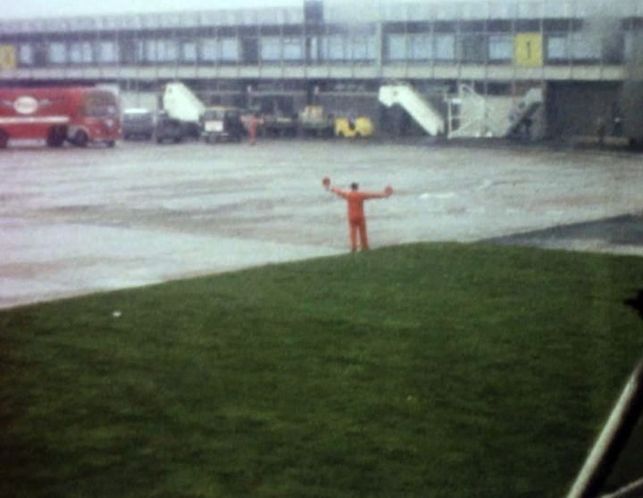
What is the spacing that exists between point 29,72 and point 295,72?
21.1m

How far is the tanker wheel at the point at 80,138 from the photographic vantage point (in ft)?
146

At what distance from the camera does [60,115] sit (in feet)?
140

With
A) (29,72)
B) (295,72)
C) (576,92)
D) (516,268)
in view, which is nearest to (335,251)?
(516,268)

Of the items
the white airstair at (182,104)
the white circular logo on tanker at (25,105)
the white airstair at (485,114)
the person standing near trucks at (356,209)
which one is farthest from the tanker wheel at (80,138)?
the person standing near trucks at (356,209)

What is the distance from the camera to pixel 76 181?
2822 cm

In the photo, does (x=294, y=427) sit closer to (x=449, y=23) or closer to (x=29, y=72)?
(x=29, y=72)

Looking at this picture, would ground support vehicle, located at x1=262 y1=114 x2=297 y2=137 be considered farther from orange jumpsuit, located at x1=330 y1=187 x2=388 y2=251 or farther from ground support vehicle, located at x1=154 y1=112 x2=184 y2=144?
orange jumpsuit, located at x1=330 y1=187 x2=388 y2=251

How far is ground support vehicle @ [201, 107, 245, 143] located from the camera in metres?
50.9

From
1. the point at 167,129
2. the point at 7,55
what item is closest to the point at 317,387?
the point at 7,55

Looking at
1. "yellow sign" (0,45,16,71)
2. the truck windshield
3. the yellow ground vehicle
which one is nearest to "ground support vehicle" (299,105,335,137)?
the yellow ground vehicle

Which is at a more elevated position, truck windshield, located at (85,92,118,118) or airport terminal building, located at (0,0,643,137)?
airport terminal building, located at (0,0,643,137)

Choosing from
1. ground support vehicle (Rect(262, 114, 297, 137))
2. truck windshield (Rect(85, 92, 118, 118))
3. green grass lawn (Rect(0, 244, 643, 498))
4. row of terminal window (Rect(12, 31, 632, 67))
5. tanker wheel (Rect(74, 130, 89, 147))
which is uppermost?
row of terminal window (Rect(12, 31, 632, 67))

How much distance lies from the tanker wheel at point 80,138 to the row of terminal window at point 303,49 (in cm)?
633

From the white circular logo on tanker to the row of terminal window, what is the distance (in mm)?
6203
